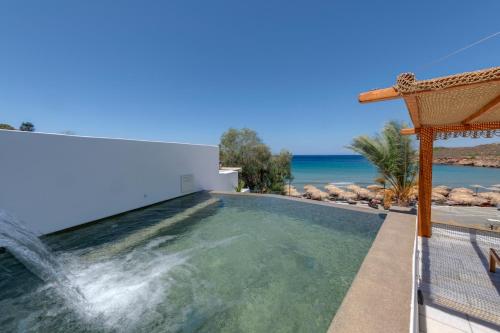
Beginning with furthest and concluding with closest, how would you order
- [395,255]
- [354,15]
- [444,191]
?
[444,191], [354,15], [395,255]

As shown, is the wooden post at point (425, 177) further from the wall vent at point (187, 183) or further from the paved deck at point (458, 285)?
the wall vent at point (187, 183)

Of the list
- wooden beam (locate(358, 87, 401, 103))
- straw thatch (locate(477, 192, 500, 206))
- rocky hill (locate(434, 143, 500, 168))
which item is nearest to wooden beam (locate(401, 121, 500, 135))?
wooden beam (locate(358, 87, 401, 103))

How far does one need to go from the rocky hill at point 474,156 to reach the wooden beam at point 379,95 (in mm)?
51839

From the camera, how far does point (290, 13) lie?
9.98 meters

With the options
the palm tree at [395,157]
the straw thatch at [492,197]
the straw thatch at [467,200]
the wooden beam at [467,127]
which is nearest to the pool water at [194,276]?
the palm tree at [395,157]

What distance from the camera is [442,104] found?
10.3ft

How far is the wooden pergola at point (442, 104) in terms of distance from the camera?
1988 mm

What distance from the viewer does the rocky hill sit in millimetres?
45500

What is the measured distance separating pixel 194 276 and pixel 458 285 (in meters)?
4.27

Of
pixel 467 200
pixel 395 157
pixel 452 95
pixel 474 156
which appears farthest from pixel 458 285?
pixel 474 156

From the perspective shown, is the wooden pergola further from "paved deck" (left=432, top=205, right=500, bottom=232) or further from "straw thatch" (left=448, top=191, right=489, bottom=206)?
"straw thatch" (left=448, top=191, right=489, bottom=206)

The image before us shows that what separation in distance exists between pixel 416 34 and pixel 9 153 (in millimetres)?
14090

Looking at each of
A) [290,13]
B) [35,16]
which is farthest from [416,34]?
[35,16]

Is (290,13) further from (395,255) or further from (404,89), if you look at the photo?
(395,255)
